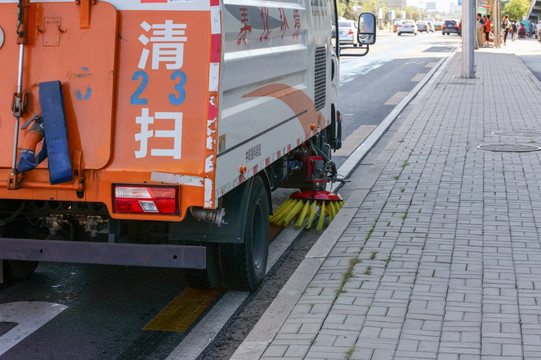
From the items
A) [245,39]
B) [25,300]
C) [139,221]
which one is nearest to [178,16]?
[245,39]

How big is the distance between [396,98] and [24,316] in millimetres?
17386

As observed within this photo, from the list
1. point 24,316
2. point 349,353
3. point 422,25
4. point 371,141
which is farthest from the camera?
point 422,25

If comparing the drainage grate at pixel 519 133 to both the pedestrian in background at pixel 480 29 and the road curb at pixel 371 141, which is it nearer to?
the road curb at pixel 371 141

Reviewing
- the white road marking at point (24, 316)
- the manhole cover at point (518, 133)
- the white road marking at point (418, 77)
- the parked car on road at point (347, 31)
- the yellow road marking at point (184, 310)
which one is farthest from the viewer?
the parked car on road at point (347, 31)

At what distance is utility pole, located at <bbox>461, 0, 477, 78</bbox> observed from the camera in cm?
2605

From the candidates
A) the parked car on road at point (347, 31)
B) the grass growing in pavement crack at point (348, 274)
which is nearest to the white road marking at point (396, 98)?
the grass growing in pavement crack at point (348, 274)

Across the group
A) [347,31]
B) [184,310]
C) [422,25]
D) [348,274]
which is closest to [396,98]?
[348,274]

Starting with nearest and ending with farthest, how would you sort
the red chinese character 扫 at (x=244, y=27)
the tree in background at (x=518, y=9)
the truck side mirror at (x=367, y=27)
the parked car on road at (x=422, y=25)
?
the red chinese character 扫 at (x=244, y=27) < the truck side mirror at (x=367, y=27) < the parked car on road at (x=422, y=25) < the tree in background at (x=518, y=9)

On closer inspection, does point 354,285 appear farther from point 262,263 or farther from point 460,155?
point 460,155

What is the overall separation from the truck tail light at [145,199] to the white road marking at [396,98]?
53.2 ft

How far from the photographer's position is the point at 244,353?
16.4ft

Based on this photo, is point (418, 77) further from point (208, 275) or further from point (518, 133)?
point (208, 275)

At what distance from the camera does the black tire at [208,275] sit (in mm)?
6230

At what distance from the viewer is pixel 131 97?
17.0ft
